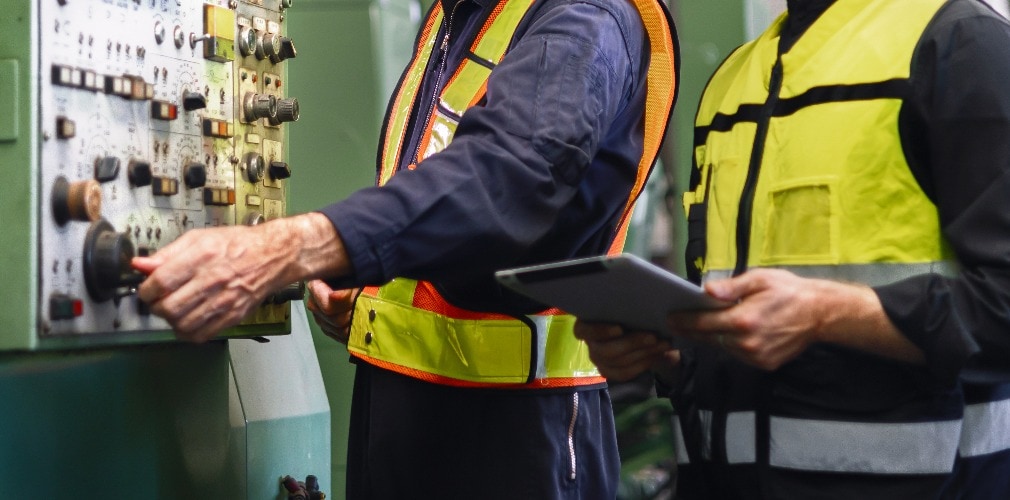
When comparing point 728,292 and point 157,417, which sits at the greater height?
point 728,292

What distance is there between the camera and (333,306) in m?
1.91

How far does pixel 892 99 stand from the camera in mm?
1284

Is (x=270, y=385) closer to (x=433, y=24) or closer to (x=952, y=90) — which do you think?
(x=433, y=24)

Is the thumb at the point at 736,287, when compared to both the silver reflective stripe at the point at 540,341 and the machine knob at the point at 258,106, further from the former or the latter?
the machine knob at the point at 258,106

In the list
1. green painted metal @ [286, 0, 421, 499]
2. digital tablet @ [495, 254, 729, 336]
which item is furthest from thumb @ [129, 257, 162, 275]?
green painted metal @ [286, 0, 421, 499]

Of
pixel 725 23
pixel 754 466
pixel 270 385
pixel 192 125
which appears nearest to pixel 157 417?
pixel 270 385

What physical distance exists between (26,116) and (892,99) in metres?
0.96

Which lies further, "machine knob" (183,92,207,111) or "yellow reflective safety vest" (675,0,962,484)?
"machine knob" (183,92,207,111)

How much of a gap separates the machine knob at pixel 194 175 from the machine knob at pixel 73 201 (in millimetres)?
229

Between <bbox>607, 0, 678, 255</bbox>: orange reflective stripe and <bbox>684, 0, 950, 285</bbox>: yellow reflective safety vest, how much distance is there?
0.39 ft

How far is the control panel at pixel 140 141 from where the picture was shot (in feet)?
4.40

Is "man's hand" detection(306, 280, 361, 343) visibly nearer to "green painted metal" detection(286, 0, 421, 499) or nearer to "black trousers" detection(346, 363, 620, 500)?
"black trousers" detection(346, 363, 620, 500)

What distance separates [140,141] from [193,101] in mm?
118

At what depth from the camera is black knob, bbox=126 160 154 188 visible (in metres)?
1.47
